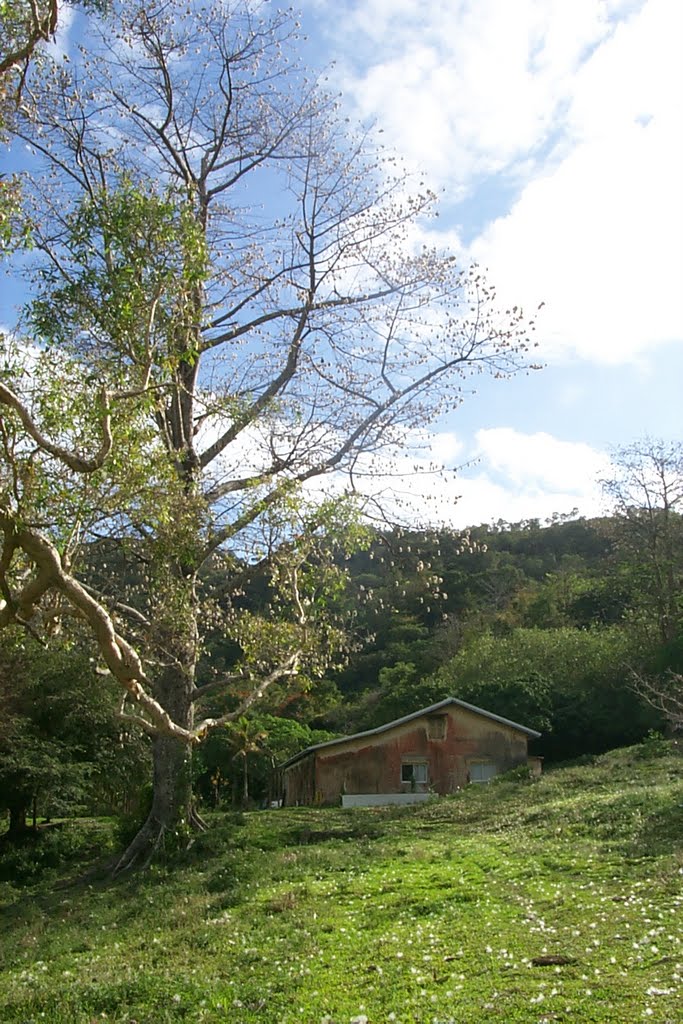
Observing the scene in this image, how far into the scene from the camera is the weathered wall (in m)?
32.1

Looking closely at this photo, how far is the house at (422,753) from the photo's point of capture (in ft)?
105

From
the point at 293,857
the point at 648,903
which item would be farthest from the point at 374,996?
the point at 293,857

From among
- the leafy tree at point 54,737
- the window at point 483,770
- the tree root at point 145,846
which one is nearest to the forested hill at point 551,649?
the window at point 483,770

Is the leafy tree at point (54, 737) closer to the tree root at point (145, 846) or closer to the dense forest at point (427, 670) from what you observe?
the dense forest at point (427, 670)

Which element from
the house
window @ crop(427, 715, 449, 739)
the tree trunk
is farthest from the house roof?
the tree trunk

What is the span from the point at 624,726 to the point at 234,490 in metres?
25.5

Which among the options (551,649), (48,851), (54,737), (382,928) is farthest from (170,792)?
(551,649)

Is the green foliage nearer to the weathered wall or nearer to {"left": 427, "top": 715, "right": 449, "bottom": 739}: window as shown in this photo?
the weathered wall

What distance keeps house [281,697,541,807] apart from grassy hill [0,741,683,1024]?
13153 mm

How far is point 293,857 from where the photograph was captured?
51.3 ft

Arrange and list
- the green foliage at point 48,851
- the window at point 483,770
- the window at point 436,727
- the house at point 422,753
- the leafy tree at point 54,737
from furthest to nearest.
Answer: the window at point 436,727
the house at point 422,753
the window at point 483,770
the leafy tree at point 54,737
the green foliage at point 48,851

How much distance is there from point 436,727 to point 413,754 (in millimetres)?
1271

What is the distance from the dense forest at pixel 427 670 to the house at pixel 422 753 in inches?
116

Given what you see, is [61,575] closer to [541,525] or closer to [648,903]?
[648,903]
